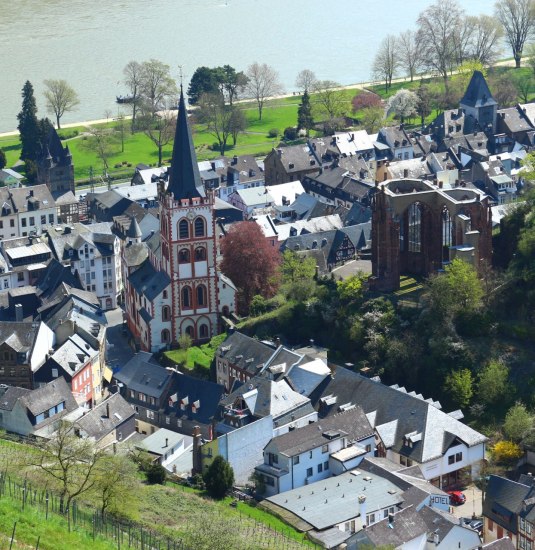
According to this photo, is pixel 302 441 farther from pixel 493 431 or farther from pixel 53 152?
pixel 53 152

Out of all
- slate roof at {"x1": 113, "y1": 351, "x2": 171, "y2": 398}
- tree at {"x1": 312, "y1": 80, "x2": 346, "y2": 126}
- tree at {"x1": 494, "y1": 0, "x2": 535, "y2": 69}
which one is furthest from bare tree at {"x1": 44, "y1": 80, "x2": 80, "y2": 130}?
slate roof at {"x1": 113, "y1": 351, "x2": 171, "y2": 398}

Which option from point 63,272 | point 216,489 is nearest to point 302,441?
point 216,489

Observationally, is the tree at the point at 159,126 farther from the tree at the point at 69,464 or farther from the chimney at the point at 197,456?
the tree at the point at 69,464

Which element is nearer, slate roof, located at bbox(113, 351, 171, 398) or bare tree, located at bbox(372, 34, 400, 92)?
slate roof, located at bbox(113, 351, 171, 398)

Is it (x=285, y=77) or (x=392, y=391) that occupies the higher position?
(x=285, y=77)

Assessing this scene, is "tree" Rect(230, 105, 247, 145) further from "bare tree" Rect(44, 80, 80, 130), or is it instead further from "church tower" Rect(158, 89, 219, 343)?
"church tower" Rect(158, 89, 219, 343)

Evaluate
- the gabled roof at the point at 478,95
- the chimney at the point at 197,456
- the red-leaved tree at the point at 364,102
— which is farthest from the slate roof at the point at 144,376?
the red-leaved tree at the point at 364,102

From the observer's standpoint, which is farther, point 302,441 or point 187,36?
point 187,36

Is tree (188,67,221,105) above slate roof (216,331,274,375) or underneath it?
above
